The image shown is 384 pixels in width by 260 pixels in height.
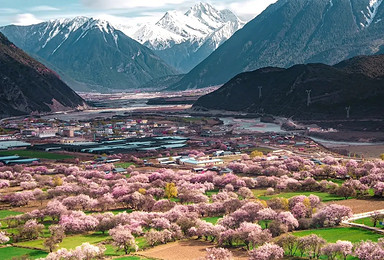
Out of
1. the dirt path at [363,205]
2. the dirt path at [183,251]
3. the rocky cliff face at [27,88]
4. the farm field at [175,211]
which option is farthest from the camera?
the rocky cliff face at [27,88]

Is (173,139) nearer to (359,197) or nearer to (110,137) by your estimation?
(110,137)

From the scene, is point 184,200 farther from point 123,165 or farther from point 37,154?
point 37,154

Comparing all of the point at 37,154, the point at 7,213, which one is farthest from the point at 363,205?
the point at 37,154

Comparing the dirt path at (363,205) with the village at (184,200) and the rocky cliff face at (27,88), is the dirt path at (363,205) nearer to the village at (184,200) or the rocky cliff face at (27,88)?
the village at (184,200)

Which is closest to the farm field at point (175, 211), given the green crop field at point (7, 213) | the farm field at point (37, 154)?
the green crop field at point (7, 213)

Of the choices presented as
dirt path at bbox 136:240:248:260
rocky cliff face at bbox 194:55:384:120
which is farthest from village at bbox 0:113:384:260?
rocky cliff face at bbox 194:55:384:120

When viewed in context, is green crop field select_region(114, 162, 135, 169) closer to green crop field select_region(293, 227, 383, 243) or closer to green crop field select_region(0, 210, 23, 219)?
green crop field select_region(0, 210, 23, 219)
